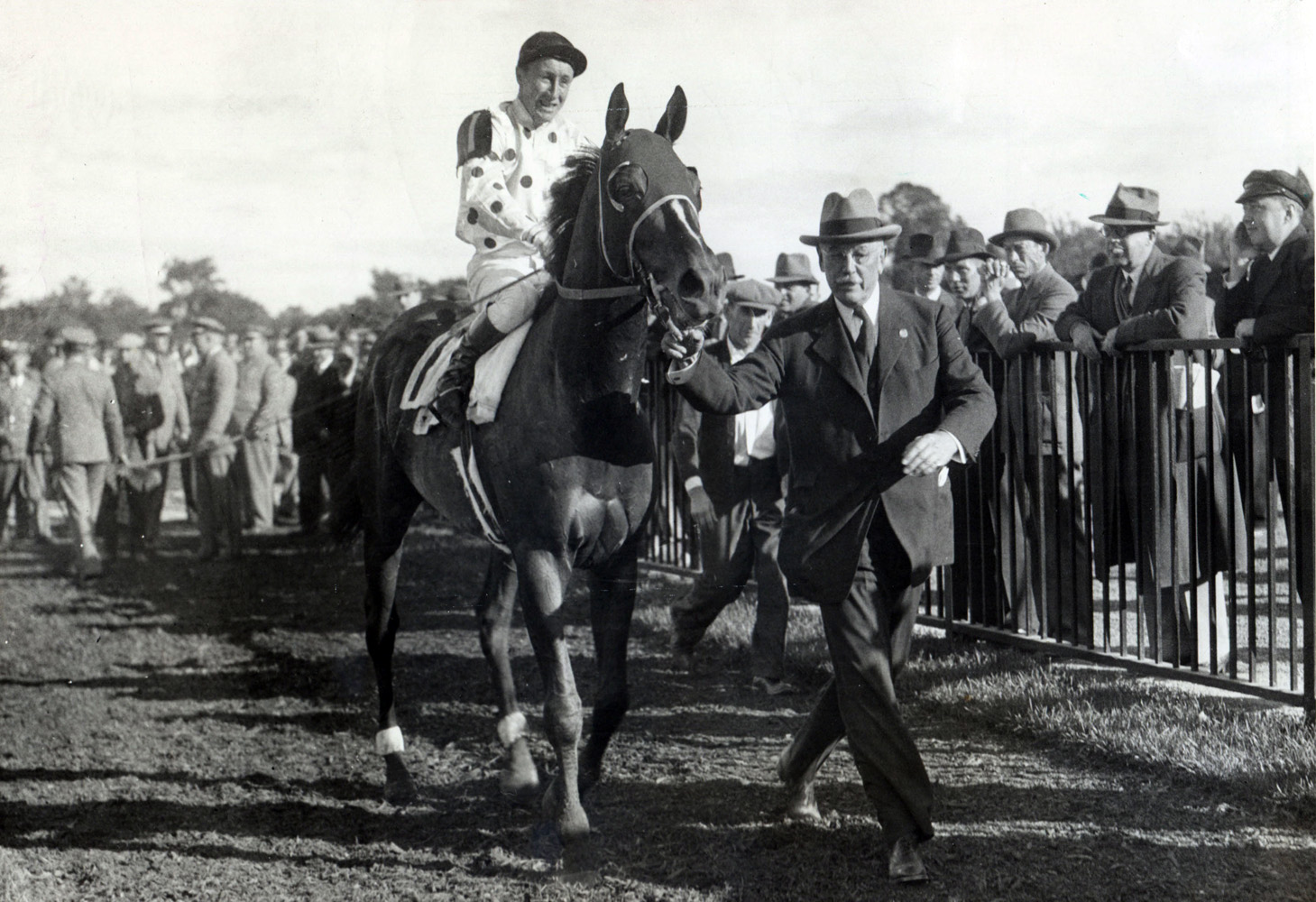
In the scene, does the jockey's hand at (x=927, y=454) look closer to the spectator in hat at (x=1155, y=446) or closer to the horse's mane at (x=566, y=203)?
the horse's mane at (x=566, y=203)

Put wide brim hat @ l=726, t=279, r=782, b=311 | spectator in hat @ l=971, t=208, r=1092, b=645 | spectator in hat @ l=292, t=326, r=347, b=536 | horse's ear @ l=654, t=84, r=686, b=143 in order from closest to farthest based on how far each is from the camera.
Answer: horse's ear @ l=654, t=84, r=686, b=143 → spectator in hat @ l=971, t=208, r=1092, b=645 → wide brim hat @ l=726, t=279, r=782, b=311 → spectator in hat @ l=292, t=326, r=347, b=536

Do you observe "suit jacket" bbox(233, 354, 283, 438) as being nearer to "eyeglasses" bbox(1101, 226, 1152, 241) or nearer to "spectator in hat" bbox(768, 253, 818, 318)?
"spectator in hat" bbox(768, 253, 818, 318)

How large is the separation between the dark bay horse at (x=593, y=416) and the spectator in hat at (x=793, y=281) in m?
2.24

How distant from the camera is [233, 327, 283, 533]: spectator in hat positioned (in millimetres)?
10977

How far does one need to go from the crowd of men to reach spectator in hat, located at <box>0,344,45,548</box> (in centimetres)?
2

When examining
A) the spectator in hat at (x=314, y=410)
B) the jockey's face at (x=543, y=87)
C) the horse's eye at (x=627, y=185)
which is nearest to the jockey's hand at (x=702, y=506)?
the jockey's face at (x=543, y=87)

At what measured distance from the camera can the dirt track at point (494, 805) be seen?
3902 mm

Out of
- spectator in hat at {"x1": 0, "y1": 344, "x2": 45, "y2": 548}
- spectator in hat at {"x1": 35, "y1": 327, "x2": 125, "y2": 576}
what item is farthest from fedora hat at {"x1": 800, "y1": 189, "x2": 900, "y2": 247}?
spectator in hat at {"x1": 0, "y1": 344, "x2": 45, "y2": 548}

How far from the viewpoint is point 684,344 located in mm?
3623

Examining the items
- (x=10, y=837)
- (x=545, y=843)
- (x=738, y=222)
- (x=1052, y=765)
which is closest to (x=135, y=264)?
(x=10, y=837)

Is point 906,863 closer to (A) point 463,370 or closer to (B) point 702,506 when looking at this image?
(B) point 702,506

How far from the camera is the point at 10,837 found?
4688 mm

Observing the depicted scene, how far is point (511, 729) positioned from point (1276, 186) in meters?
3.90

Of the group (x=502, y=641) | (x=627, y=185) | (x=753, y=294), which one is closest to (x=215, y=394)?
(x=502, y=641)
